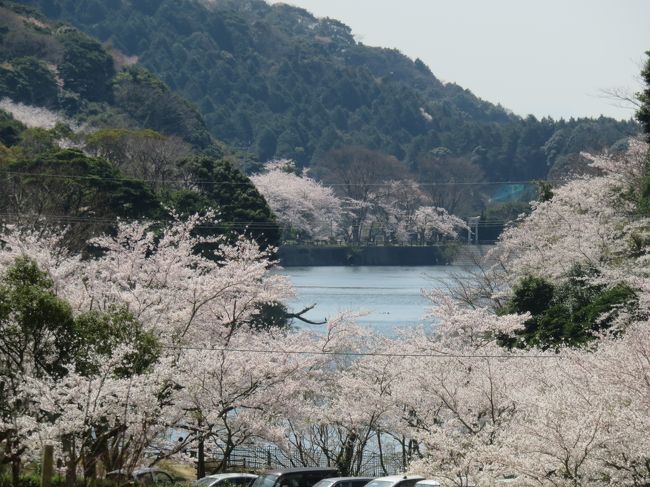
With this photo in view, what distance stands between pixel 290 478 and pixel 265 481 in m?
0.36

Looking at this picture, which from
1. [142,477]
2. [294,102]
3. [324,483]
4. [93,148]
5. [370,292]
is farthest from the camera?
[294,102]

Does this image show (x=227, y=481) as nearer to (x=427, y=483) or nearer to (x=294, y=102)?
(x=427, y=483)

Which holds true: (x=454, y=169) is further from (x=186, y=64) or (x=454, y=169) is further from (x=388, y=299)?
(x=388, y=299)

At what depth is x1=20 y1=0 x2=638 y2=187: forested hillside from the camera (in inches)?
5049

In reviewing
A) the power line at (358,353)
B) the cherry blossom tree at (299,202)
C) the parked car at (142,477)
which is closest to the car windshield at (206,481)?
the parked car at (142,477)

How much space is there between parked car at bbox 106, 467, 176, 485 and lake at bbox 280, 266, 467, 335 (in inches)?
849

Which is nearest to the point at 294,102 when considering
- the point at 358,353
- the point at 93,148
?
the point at 93,148

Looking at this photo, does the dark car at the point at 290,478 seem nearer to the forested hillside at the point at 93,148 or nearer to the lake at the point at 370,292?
the forested hillside at the point at 93,148

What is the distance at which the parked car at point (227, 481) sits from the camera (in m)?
17.1

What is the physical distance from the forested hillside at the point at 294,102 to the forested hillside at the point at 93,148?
30.4 m

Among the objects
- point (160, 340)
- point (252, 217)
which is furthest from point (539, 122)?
point (160, 340)

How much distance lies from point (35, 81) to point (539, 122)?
65.6 meters

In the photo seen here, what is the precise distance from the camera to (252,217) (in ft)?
149

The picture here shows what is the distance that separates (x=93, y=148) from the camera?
5647 centimetres
